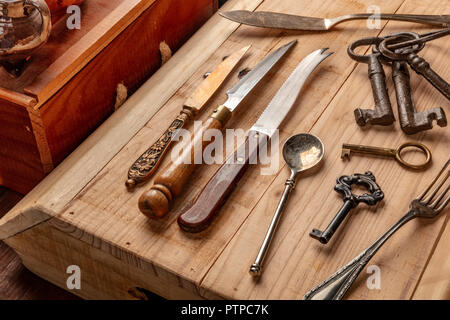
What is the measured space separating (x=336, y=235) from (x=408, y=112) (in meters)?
0.29

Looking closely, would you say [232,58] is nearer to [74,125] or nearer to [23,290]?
[74,125]

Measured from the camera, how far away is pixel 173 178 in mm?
939

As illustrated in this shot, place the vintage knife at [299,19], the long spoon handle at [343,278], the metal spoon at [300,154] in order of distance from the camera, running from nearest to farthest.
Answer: the long spoon handle at [343,278]
the metal spoon at [300,154]
the vintage knife at [299,19]

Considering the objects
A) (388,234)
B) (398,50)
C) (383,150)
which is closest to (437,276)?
(388,234)

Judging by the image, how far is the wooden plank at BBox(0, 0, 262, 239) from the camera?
0.98m

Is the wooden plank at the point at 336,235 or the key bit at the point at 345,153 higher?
the key bit at the point at 345,153

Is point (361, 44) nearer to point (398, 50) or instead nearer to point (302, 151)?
point (398, 50)

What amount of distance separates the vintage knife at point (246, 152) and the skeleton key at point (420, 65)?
12 cm

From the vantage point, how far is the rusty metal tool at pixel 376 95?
41.9 inches

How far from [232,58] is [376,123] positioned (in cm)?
30

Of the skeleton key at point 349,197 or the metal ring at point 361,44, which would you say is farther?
the metal ring at point 361,44

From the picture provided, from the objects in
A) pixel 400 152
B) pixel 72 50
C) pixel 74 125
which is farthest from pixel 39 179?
pixel 400 152

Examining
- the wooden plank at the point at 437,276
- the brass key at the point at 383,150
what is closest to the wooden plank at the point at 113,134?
the brass key at the point at 383,150

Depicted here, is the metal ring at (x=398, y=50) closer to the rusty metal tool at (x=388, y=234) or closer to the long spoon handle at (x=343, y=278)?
the rusty metal tool at (x=388, y=234)
